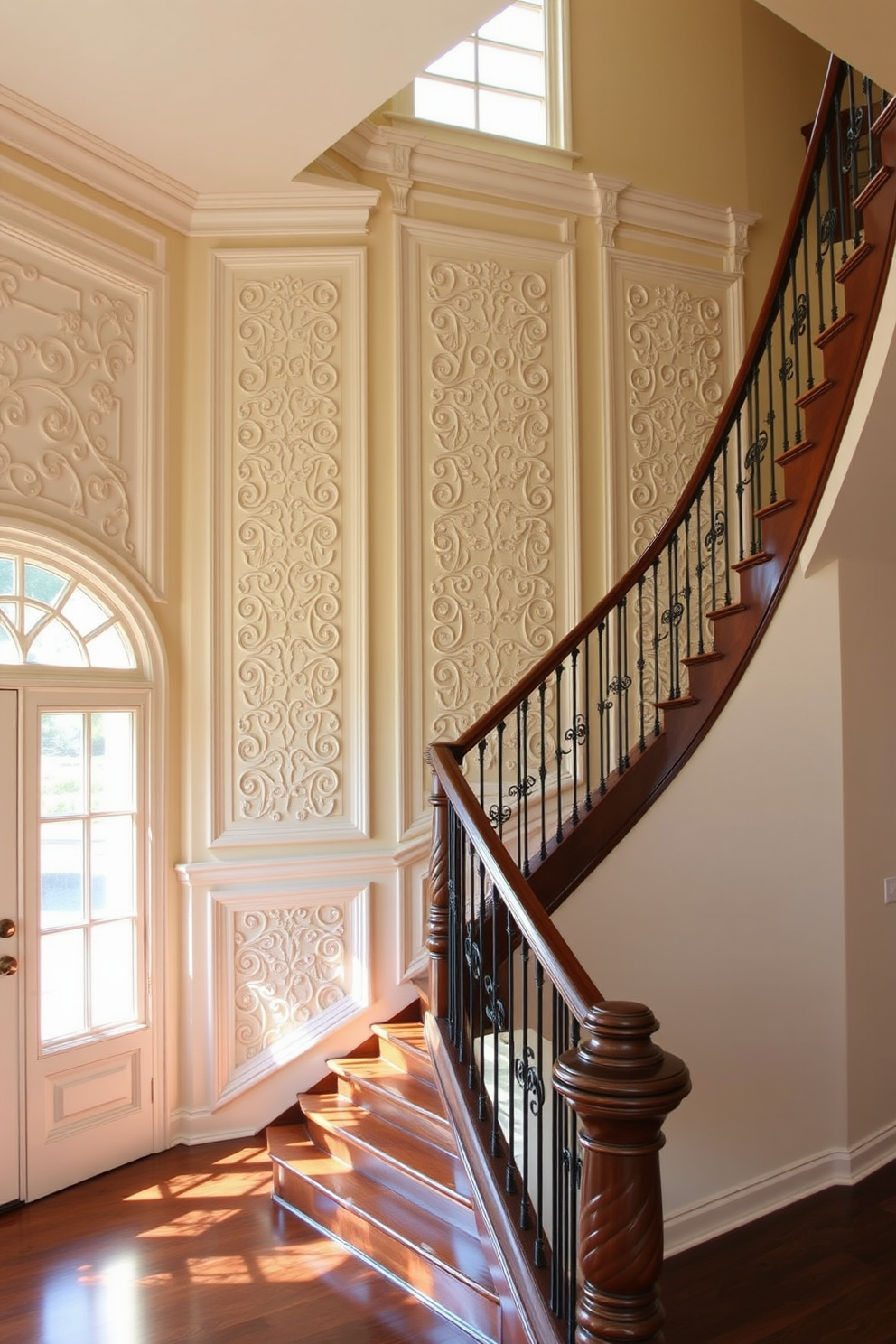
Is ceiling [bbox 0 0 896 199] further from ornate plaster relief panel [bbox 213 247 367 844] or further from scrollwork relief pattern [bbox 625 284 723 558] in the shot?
scrollwork relief pattern [bbox 625 284 723 558]

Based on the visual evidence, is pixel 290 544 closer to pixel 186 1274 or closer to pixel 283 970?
pixel 283 970

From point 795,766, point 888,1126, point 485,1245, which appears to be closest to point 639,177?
point 795,766

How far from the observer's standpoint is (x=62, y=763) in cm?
423

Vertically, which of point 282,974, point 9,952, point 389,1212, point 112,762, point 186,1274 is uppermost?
point 112,762

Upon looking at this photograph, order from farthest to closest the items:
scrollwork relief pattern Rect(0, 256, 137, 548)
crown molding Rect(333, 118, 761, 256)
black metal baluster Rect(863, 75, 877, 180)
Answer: crown molding Rect(333, 118, 761, 256)
scrollwork relief pattern Rect(0, 256, 137, 548)
black metal baluster Rect(863, 75, 877, 180)

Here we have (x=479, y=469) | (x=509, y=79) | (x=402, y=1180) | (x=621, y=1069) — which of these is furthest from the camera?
(x=509, y=79)

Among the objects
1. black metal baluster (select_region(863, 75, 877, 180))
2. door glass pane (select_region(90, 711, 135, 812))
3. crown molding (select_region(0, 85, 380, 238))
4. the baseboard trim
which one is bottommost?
the baseboard trim

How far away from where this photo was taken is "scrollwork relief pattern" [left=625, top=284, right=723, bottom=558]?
544 cm

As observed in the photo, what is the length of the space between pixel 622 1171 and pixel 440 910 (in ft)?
5.23

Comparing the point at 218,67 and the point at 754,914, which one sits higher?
the point at 218,67

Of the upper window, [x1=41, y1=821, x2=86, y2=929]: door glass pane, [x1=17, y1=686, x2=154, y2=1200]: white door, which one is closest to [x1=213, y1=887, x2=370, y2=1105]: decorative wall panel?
[x1=17, y1=686, x2=154, y2=1200]: white door

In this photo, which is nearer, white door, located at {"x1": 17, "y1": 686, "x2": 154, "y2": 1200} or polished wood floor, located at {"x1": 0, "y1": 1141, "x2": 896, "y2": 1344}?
polished wood floor, located at {"x1": 0, "y1": 1141, "x2": 896, "y2": 1344}

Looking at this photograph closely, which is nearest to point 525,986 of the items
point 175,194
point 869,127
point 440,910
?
point 440,910

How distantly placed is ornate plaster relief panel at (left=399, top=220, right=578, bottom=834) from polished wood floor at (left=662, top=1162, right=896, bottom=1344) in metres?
2.20
